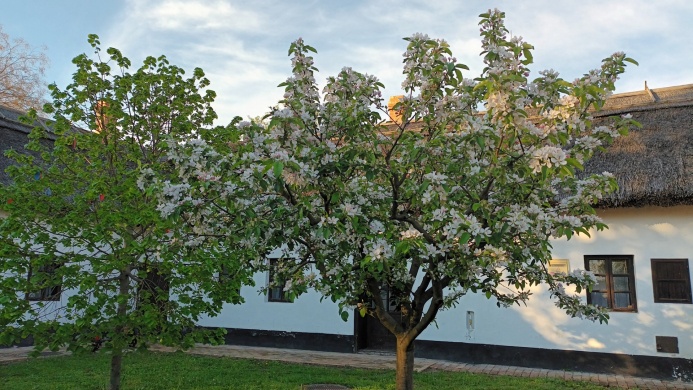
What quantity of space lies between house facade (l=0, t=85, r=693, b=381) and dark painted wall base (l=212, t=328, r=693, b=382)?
0.06 feet

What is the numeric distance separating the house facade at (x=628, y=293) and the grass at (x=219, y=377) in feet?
4.54

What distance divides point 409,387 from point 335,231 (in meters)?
1.71

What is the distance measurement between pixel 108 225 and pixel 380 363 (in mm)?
6220

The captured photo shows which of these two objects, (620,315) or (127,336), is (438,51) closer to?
(127,336)

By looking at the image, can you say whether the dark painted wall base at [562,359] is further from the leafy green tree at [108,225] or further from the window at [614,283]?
the leafy green tree at [108,225]

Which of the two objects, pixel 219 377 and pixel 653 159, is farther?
pixel 653 159

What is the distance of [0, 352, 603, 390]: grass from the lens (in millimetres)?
7590

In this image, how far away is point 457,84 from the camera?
3.91 metres

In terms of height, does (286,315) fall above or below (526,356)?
above

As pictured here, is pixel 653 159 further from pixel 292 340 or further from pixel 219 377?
pixel 219 377

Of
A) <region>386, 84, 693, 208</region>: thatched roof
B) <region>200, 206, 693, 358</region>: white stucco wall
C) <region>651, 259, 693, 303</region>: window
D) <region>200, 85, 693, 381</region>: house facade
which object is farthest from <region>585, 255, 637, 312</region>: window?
<region>386, 84, 693, 208</region>: thatched roof

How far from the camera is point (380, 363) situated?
32.3 feet

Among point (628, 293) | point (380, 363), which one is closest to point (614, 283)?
point (628, 293)

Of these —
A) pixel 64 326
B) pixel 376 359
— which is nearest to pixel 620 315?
pixel 376 359
